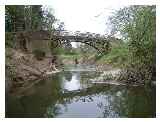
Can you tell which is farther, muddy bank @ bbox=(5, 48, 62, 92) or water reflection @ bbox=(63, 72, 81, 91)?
water reflection @ bbox=(63, 72, 81, 91)

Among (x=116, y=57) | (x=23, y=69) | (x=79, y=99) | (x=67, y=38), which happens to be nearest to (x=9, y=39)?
(x=23, y=69)

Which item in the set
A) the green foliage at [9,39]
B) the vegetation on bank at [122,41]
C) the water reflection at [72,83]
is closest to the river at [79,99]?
the water reflection at [72,83]

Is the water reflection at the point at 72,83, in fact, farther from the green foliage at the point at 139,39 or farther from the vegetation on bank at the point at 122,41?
the green foliage at the point at 139,39

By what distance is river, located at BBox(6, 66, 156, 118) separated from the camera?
11.7ft

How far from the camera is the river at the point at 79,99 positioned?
11.7ft

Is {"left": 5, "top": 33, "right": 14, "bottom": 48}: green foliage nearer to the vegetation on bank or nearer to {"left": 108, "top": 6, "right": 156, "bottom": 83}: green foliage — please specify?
the vegetation on bank

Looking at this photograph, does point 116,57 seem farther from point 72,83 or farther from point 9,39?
point 9,39

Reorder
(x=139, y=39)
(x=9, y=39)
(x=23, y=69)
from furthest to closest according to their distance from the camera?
1. (x=139, y=39)
2. (x=23, y=69)
3. (x=9, y=39)

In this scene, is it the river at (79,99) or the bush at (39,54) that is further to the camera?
the bush at (39,54)

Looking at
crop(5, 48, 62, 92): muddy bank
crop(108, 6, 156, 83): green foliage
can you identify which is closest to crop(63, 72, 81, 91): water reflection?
crop(5, 48, 62, 92): muddy bank

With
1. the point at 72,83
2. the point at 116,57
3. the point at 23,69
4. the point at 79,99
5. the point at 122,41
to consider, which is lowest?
the point at 79,99

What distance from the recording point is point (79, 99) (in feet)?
12.3

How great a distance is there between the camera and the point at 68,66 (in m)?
3.71
